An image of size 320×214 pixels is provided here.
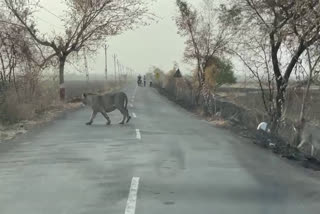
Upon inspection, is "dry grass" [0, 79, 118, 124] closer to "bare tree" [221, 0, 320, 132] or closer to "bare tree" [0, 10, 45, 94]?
"bare tree" [0, 10, 45, 94]

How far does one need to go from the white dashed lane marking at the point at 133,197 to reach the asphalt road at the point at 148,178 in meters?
0.01

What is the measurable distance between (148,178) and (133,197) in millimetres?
1473

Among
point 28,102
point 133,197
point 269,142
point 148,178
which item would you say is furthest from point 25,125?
point 133,197

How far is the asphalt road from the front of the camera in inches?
259

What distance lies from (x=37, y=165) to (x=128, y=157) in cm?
202

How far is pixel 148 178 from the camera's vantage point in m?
8.48

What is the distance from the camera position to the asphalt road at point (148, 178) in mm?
6586

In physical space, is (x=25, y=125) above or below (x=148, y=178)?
below

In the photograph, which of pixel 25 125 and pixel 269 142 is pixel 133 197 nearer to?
pixel 269 142

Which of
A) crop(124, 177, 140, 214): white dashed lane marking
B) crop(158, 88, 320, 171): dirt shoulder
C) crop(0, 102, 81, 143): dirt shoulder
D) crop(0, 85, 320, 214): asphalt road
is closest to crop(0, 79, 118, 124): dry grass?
crop(0, 102, 81, 143): dirt shoulder

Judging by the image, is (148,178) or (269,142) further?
(269,142)

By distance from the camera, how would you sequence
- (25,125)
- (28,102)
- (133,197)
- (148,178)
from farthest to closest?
(28,102) → (25,125) → (148,178) → (133,197)

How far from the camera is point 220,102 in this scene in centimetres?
2656

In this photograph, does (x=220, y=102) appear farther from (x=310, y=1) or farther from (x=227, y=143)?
(x=310, y=1)
